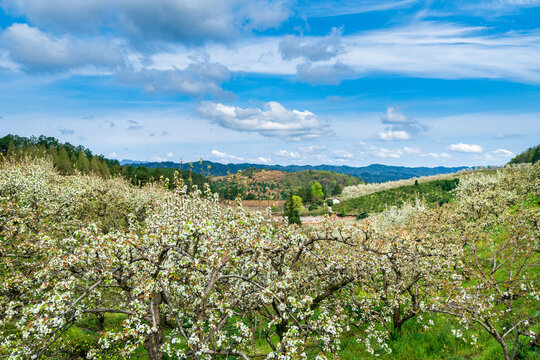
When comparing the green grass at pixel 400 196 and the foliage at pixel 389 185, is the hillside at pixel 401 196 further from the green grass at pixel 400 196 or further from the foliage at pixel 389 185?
the foliage at pixel 389 185

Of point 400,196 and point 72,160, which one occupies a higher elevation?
point 72,160

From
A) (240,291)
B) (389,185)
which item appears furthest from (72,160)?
(389,185)

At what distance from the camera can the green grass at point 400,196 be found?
94688 mm

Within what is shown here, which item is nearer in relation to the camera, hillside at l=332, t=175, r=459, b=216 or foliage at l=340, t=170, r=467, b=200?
hillside at l=332, t=175, r=459, b=216

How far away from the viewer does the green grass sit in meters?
94.7

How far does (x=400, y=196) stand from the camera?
10738cm

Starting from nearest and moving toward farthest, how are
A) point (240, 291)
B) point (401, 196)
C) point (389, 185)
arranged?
point (240, 291)
point (401, 196)
point (389, 185)

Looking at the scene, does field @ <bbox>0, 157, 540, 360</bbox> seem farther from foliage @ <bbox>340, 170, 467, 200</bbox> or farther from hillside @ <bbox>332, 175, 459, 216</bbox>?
foliage @ <bbox>340, 170, 467, 200</bbox>

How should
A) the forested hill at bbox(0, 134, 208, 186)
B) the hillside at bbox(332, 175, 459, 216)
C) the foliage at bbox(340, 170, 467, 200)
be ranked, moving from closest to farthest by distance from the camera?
the forested hill at bbox(0, 134, 208, 186), the hillside at bbox(332, 175, 459, 216), the foliage at bbox(340, 170, 467, 200)

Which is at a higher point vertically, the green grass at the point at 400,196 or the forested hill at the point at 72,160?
the forested hill at the point at 72,160

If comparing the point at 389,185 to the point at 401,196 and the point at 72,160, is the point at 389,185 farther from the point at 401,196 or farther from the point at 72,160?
the point at 72,160

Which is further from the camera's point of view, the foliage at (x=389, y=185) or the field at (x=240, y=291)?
the foliage at (x=389, y=185)

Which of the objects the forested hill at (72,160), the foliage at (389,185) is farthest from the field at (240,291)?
the foliage at (389,185)

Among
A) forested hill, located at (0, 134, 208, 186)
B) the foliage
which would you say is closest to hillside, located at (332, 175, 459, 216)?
the foliage
